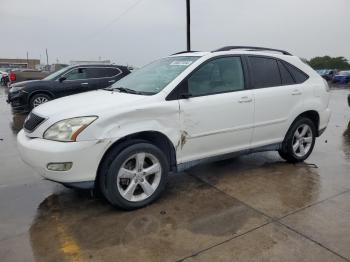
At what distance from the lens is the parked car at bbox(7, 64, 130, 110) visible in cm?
1071

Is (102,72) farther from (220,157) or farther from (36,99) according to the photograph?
(220,157)

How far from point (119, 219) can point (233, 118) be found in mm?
1852

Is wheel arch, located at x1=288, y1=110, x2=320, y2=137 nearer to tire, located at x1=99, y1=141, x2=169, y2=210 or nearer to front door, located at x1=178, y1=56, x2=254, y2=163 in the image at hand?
front door, located at x1=178, y1=56, x2=254, y2=163

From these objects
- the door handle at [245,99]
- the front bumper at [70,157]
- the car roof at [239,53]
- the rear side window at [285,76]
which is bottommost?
the front bumper at [70,157]

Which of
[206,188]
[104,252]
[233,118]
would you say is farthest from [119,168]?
[233,118]

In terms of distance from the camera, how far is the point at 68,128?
347 cm

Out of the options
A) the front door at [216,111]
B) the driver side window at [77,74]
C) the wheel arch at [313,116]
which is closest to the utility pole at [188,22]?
the driver side window at [77,74]

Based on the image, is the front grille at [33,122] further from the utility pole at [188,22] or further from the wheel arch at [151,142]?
the utility pole at [188,22]

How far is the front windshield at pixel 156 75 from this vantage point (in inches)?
164

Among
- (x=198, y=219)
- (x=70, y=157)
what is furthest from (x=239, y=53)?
(x=70, y=157)

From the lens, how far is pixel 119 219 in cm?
359

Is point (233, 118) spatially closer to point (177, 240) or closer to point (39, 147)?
point (177, 240)

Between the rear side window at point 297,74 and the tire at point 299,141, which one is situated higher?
the rear side window at point 297,74

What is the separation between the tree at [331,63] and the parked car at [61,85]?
56.1 m
